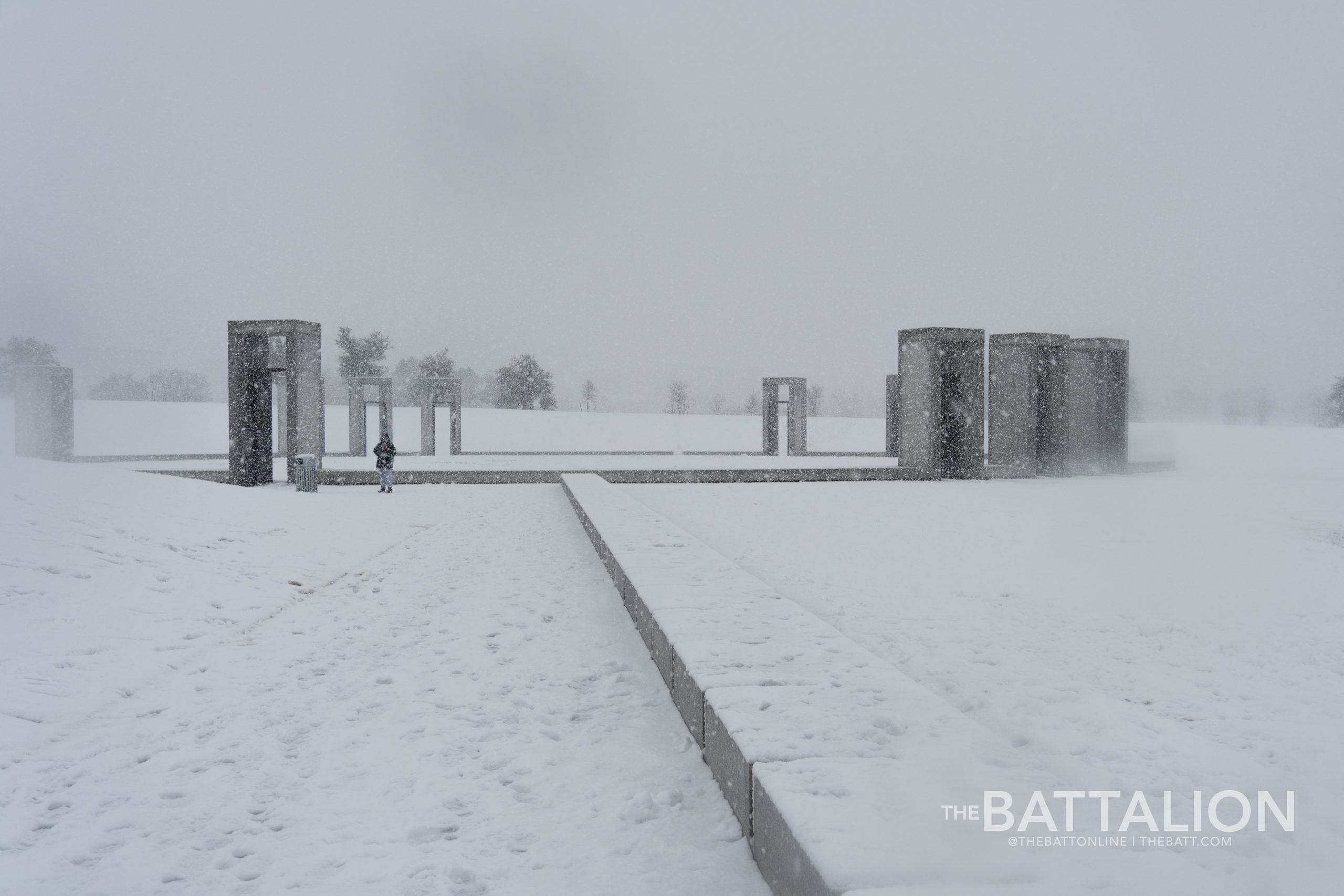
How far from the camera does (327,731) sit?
13.8 ft

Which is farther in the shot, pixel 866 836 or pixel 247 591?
pixel 247 591

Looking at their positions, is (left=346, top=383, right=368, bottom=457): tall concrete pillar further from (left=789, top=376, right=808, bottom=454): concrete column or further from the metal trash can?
(left=789, top=376, right=808, bottom=454): concrete column

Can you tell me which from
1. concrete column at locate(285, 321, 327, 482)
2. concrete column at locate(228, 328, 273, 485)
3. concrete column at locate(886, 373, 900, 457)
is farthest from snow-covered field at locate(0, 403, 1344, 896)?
concrete column at locate(886, 373, 900, 457)

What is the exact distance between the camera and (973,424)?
2064cm

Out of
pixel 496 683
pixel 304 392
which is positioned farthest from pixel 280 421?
pixel 496 683

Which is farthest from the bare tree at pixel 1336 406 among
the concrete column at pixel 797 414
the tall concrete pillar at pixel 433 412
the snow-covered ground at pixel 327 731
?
the snow-covered ground at pixel 327 731

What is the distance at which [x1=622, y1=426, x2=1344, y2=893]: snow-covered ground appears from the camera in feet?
12.2

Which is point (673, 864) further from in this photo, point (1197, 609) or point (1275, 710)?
point (1197, 609)

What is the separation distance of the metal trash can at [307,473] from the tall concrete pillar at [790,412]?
20.0 meters

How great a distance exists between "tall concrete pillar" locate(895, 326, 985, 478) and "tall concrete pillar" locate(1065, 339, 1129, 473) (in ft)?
10.9

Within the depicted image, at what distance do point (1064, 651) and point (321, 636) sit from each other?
18.0 feet

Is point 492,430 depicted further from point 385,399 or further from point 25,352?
point 25,352

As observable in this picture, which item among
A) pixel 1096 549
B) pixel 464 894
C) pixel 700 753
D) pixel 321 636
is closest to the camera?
pixel 464 894

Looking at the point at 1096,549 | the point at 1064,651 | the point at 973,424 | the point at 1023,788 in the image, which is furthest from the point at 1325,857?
the point at 973,424
